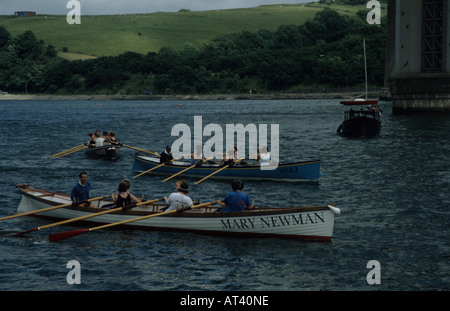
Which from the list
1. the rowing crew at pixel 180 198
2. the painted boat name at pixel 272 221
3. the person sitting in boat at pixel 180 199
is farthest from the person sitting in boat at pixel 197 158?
the painted boat name at pixel 272 221

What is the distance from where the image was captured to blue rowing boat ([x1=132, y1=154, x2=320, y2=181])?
111 feet

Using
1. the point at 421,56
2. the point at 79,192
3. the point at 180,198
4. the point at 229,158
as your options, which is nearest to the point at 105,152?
the point at 229,158

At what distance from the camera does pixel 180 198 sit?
2242 cm

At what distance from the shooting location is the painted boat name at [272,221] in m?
20.8

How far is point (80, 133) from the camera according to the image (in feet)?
256

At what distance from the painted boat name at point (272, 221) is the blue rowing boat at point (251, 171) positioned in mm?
12563

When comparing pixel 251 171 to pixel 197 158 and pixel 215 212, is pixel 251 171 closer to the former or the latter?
pixel 197 158

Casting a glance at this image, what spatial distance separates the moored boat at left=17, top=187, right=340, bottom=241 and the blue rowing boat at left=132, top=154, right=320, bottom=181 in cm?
1150

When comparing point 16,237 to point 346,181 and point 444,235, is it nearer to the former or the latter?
point 444,235

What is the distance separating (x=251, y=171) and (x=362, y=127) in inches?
1128
